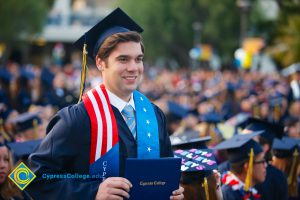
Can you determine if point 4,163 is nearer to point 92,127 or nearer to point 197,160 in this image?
point 197,160

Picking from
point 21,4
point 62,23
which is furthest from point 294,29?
point 62,23

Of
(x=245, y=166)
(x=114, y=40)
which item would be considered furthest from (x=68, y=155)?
(x=245, y=166)

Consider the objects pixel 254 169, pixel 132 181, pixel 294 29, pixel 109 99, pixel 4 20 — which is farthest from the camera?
pixel 4 20

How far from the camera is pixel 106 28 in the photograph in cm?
434

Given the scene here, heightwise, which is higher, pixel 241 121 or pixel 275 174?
pixel 241 121

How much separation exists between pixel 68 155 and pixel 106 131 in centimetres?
28

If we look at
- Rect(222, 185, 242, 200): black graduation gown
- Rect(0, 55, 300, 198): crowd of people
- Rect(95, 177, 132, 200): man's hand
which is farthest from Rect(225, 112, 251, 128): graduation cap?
Rect(95, 177, 132, 200): man's hand

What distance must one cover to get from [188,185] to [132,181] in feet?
4.12

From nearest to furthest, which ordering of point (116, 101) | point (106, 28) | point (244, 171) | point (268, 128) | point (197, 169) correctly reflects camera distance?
point (116, 101) → point (106, 28) → point (197, 169) → point (244, 171) → point (268, 128)

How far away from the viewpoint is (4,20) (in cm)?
3828

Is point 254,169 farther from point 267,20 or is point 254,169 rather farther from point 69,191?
point 267,20

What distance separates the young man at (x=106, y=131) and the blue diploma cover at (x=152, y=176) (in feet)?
0.19

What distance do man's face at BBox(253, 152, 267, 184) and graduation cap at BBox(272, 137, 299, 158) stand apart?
1411 millimetres

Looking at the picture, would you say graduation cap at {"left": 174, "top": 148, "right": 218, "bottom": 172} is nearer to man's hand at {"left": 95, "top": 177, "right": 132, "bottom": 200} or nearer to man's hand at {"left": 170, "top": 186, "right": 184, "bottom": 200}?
man's hand at {"left": 170, "top": 186, "right": 184, "bottom": 200}
